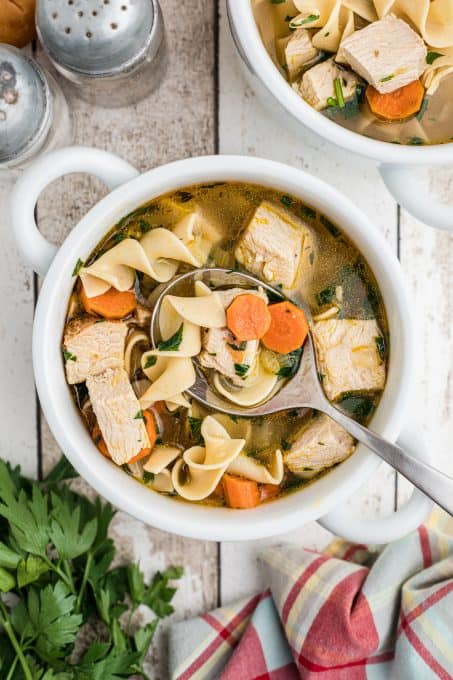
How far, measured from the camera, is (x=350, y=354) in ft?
5.63

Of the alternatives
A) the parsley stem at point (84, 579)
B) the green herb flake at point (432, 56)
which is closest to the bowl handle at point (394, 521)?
the parsley stem at point (84, 579)

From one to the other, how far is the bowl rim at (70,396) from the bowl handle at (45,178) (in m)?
0.04

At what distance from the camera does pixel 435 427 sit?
6.64 ft

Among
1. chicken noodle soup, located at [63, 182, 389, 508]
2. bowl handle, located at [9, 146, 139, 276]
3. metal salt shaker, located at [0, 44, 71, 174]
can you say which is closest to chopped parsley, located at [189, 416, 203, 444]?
chicken noodle soup, located at [63, 182, 389, 508]

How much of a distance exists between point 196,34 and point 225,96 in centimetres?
16

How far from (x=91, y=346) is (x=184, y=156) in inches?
22.0

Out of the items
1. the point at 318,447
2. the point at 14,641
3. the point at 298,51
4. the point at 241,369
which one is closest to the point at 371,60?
the point at 298,51

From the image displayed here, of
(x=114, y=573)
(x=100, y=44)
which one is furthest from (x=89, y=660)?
(x=100, y=44)

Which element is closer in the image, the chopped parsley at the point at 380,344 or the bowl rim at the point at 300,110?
the bowl rim at the point at 300,110

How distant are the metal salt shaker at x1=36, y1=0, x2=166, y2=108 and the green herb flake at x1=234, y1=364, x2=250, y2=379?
687 mm

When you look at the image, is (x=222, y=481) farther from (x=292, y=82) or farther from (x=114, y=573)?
(x=292, y=82)

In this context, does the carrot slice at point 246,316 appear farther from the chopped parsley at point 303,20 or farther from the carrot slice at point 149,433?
the chopped parsley at point 303,20

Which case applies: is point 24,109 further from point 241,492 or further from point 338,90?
point 241,492

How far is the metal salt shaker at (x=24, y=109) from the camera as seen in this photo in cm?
172
